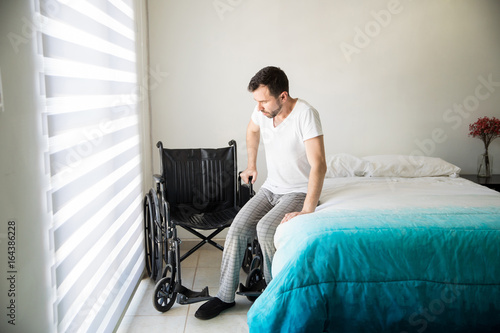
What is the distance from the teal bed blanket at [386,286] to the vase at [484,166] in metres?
2.04

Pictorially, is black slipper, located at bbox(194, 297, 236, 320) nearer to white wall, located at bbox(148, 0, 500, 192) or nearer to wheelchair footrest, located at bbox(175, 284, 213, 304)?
wheelchair footrest, located at bbox(175, 284, 213, 304)

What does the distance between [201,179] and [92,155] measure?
1.19 meters

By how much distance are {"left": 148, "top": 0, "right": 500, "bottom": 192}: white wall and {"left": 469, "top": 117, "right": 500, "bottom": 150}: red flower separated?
109 mm

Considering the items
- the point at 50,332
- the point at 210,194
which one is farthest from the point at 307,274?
the point at 210,194

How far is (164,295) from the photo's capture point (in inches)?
115

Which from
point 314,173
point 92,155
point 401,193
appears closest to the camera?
point 92,155

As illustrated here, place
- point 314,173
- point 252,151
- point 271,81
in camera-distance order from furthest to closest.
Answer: point 252,151 < point 271,81 < point 314,173

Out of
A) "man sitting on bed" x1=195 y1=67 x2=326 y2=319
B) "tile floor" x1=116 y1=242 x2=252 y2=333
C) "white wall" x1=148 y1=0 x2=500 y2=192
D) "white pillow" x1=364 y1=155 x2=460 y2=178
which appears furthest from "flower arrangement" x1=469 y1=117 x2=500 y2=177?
"tile floor" x1=116 y1=242 x2=252 y2=333

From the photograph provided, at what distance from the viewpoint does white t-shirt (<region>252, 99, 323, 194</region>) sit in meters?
2.80

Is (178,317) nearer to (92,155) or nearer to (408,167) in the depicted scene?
(92,155)

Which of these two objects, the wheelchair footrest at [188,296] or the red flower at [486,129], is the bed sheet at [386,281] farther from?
the red flower at [486,129]

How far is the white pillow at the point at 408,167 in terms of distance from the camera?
143 inches

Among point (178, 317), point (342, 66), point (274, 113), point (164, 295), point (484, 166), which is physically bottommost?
point (178, 317)

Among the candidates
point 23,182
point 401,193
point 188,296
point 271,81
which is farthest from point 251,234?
point 23,182
